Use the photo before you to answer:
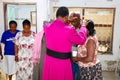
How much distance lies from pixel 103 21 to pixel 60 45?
374 cm

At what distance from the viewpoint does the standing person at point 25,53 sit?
3.59 m

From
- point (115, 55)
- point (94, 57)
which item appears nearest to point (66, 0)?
point (115, 55)

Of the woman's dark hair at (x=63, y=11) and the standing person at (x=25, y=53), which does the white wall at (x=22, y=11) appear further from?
the woman's dark hair at (x=63, y=11)

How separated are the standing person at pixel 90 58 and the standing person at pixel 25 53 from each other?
120cm

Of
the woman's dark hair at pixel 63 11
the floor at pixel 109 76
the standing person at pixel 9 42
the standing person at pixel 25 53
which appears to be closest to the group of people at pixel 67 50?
the woman's dark hair at pixel 63 11

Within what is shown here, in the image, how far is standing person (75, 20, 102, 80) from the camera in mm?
2537

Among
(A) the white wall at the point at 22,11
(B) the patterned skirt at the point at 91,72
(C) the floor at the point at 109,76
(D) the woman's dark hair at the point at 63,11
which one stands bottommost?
(C) the floor at the point at 109,76

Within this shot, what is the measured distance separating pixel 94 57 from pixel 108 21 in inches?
135

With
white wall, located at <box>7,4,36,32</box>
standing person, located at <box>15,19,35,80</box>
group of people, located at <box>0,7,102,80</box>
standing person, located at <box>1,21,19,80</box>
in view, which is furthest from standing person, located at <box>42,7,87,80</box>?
white wall, located at <box>7,4,36,32</box>

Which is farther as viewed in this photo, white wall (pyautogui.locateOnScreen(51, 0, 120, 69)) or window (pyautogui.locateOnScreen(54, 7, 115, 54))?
window (pyautogui.locateOnScreen(54, 7, 115, 54))

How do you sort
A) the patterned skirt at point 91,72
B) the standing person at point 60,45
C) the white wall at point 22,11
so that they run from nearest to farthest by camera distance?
the standing person at point 60,45 → the patterned skirt at point 91,72 → the white wall at point 22,11

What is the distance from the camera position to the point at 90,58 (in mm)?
Result: 2559

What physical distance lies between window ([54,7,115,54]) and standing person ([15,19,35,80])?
241cm

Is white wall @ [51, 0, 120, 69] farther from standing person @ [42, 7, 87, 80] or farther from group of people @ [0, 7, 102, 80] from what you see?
standing person @ [42, 7, 87, 80]
